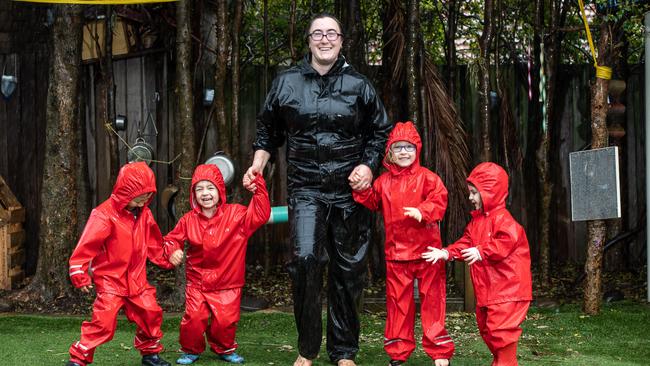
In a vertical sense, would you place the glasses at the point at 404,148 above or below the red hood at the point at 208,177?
above

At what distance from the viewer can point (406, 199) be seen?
561 centimetres

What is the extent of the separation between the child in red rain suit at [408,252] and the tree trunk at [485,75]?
2.93m

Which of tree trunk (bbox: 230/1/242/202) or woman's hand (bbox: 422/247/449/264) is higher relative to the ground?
tree trunk (bbox: 230/1/242/202)

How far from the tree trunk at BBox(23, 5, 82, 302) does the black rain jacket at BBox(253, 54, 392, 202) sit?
299 cm

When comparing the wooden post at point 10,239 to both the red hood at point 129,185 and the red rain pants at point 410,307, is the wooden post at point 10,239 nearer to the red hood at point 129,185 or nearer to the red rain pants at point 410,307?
the red hood at point 129,185

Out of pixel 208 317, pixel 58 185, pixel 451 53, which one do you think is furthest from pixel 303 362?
pixel 451 53

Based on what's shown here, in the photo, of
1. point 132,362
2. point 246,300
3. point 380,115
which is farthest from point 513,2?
point 132,362

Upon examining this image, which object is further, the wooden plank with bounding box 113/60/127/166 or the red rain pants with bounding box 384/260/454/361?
the wooden plank with bounding box 113/60/127/166

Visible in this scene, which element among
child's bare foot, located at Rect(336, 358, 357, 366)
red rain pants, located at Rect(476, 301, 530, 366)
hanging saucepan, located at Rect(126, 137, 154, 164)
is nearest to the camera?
red rain pants, located at Rect(476, 301, 530, 366)

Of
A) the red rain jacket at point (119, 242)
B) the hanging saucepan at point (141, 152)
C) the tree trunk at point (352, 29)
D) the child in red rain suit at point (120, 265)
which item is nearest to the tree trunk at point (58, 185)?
the hanging saucepan at point (141, 152)

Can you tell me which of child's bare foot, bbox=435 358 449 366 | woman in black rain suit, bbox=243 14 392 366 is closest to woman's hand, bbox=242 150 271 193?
woman in black rain suit, bbox=243 14 392 366

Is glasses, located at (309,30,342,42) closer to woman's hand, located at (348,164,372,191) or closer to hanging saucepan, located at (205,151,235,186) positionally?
woman's hand, located at (348,164,372,191)

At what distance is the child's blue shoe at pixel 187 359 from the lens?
586 cm

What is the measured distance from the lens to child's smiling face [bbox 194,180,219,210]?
5867 mm
